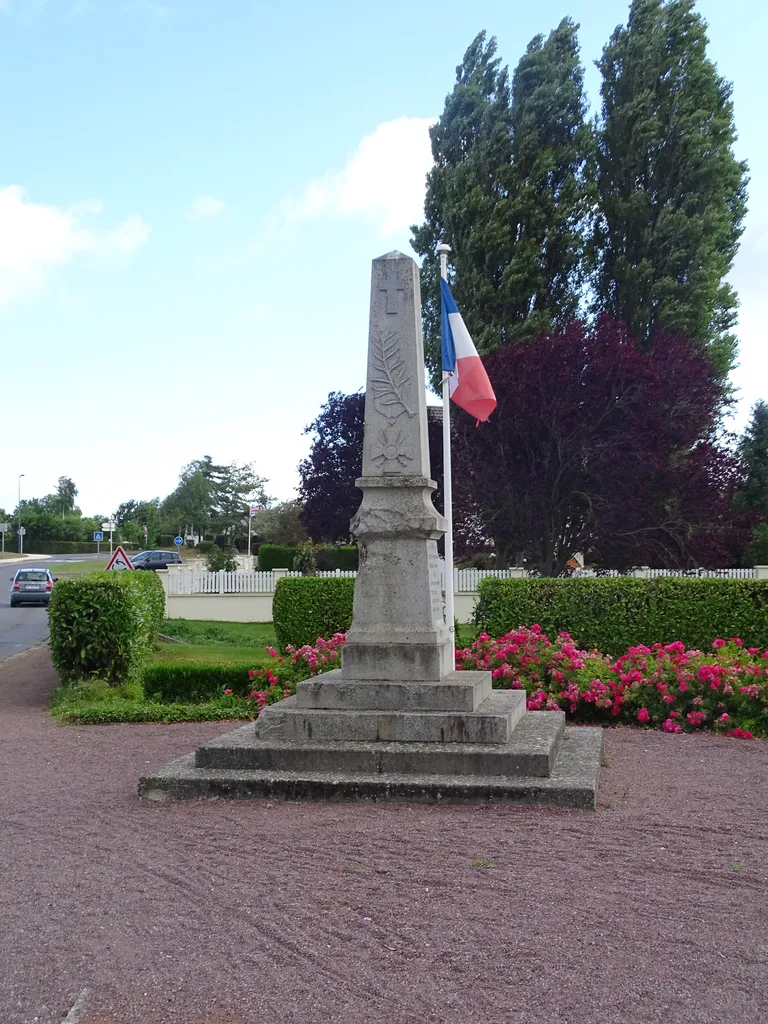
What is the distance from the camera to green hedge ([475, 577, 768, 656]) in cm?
1181

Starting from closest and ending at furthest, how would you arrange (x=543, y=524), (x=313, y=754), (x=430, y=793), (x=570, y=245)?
(x=430, y=793) < (x=313, y=754) < (x=543, y=524) < (x=570, y=245)

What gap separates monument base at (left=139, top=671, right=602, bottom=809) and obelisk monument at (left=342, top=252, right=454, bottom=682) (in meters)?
0.23

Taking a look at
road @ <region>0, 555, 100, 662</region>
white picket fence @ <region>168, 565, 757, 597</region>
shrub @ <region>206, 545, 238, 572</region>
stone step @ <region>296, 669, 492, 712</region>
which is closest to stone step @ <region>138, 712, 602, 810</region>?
stone step @ <region>296, 669, 492, 712</region>

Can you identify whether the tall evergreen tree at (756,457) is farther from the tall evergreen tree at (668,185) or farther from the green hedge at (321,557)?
the green hedge at (321,557)

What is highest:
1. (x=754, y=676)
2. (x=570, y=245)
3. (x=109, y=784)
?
(x=570, y=245)

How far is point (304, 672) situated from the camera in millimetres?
10750

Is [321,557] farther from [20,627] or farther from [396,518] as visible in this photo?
[396,518]

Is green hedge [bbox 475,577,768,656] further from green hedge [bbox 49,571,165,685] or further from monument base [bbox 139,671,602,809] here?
monument base [bbox 139,671,602,809]

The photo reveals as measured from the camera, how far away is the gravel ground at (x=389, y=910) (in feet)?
10.9

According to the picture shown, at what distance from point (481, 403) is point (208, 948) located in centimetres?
802

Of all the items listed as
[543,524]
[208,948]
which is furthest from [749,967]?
[543,524]

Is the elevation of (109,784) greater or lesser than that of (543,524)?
lesser

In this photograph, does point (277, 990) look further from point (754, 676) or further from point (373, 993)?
point (754, 676)

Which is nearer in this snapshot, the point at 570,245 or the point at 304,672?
the point at 304,672
